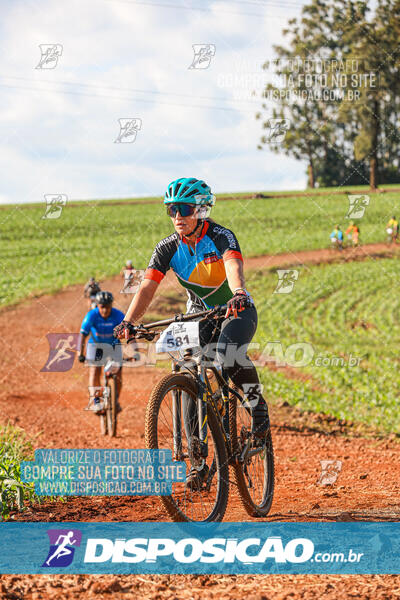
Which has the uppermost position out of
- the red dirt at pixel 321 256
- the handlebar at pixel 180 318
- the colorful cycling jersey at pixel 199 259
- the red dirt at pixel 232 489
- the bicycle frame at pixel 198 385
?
the red dirt at pixel 321 256

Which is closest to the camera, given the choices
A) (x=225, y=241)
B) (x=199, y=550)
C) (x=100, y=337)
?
(x=199, y=550)

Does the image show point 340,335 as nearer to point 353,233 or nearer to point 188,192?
point 188,192

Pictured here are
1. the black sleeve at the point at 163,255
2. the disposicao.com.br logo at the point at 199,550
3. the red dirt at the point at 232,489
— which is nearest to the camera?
the red dirt at the point at 232,489

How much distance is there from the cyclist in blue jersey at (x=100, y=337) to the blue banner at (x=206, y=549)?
5.49 m

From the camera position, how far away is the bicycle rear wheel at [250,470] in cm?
498

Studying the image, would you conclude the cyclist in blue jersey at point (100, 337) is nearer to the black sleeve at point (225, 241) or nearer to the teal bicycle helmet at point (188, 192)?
the black sleeve at point (225, 241)

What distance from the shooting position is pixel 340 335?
20.8 metres

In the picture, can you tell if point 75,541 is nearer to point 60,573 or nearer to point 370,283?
point 60,573

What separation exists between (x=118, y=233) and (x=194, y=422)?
42.3 m

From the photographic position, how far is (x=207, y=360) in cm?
477

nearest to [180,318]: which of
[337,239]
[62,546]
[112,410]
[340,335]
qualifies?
[62,546]

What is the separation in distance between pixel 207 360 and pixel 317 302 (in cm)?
2247

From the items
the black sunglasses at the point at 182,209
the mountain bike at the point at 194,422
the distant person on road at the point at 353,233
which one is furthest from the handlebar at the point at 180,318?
the distant person on road at the point at 353,233

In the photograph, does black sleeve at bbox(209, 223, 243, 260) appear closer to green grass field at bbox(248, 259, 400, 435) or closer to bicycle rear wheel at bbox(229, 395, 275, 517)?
bicycle rear wheel at bbox(229, 395, 275, 517)
